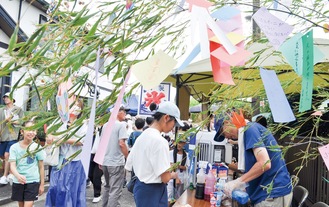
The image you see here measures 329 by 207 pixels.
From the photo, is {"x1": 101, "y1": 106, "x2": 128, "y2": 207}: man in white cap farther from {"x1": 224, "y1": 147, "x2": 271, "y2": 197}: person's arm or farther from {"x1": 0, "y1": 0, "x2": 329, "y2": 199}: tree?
{"x1": 0, "y1": 0, "x2": 329, "y2": 199}: tree

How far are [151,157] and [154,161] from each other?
0.15ft

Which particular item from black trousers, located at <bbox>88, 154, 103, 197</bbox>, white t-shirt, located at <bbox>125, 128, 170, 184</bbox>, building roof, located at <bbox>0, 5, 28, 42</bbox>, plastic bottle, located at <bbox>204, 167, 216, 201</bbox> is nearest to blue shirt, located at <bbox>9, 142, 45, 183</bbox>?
white t-shirt, located at <bbox>125, 128, 170, 184</bbox>

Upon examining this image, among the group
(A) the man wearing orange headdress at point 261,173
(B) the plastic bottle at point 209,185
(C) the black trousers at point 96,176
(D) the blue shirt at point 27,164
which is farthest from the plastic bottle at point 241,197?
(C) the black trousers at point 96,176

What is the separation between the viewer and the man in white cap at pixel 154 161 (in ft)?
7.85

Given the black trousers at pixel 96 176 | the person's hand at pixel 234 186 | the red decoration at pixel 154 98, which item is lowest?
the black trousers at pixel 96 176

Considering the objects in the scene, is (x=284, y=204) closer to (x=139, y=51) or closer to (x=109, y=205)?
(x=139, y=51)

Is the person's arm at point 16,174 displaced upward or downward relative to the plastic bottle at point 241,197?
downward

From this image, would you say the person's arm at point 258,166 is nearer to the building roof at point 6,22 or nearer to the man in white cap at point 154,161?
the man in white cap at point 154,161

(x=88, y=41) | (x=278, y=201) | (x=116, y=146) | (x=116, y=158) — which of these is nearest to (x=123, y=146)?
(x=116, y=146)

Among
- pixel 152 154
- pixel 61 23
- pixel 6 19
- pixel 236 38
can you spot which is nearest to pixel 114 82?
pixel 61 23

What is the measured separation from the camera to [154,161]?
7.89 ft

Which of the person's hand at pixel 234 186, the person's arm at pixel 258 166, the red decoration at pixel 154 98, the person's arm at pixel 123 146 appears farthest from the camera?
the person's arm at pixel 123 146

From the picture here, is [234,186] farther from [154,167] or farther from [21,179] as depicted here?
[21,179]

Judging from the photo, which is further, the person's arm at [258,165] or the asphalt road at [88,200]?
the asphalt road at [88,200]
